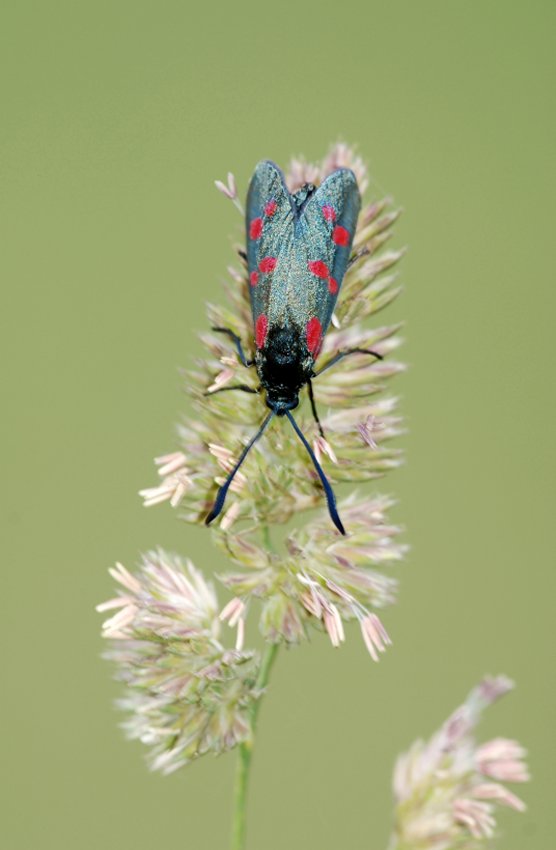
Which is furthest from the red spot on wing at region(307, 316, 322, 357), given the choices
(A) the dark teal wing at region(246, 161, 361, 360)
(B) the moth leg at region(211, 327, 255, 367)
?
(B) the moth leg at region(211, 327, 255, 367)

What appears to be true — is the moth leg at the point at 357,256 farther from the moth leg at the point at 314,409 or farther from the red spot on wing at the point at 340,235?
the moth leg at the point at 314,409

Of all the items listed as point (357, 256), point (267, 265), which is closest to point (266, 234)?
point (267, 265)

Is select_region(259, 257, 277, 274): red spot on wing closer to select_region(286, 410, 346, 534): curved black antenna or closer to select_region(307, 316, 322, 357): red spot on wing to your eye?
select_region(307, 316, 322, 357): red spot on wing

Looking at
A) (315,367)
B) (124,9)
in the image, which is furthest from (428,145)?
(315,367)

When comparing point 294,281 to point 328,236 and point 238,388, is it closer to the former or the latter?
point 328,236

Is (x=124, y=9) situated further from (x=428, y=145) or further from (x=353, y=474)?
(x=353, y=474)

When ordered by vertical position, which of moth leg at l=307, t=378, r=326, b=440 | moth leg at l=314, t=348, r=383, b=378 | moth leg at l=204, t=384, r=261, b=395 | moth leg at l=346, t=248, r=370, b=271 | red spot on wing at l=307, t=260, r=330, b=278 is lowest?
moth leg at l=307, t=378, r=326, b=440

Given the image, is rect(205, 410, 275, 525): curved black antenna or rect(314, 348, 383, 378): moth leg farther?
rect(314, 348, 383, 378): moth leg
